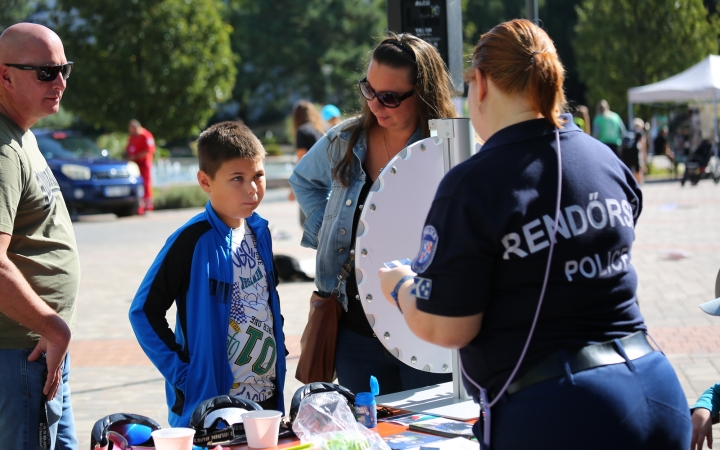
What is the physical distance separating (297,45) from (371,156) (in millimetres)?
58285

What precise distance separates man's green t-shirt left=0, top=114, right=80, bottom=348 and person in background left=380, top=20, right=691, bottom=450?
140cm

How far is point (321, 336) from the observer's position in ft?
10.6

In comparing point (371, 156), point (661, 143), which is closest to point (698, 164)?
point (661, 143)

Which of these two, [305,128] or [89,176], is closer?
[305,128]

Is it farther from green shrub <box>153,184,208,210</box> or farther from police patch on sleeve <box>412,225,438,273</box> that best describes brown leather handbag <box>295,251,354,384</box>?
green shrub <box>153,184,208,210</box>

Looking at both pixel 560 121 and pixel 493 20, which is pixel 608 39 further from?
pixel 560 121

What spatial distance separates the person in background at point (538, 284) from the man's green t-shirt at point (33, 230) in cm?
140

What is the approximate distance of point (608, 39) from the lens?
3488 cm

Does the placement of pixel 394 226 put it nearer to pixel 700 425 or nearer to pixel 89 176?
pixel 700 425

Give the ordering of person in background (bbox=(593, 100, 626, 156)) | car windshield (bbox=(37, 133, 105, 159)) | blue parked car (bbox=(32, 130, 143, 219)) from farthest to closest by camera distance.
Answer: car windshield (bbox=(37, 133, 105, 159)) < blue parked car (bbox=(32, 130, 143, 219)) < person in background (bbox=(593, 100, 626, 156))

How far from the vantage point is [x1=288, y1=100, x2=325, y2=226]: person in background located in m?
9.64

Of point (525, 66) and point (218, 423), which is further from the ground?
point (525, 66)

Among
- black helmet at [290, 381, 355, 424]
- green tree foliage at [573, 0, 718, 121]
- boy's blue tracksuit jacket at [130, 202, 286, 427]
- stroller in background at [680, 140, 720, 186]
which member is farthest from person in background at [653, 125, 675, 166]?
black helmet at [290, 381, 355, 424]

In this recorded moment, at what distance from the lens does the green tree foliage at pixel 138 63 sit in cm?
2373
